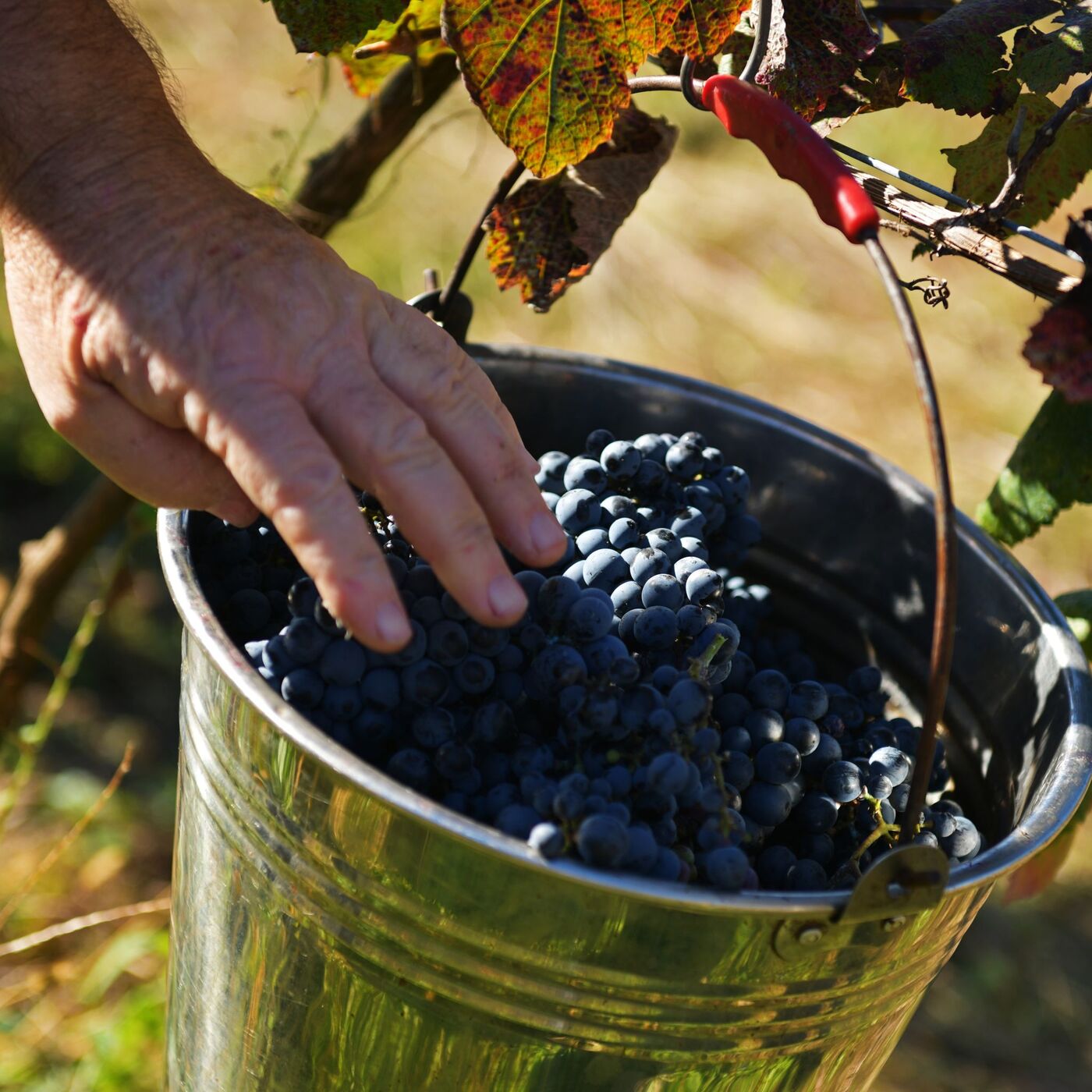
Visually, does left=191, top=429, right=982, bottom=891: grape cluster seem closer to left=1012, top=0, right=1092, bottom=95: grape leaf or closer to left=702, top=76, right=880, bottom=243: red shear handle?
left=702, top=76, right=880, bottom=243: red shear handle

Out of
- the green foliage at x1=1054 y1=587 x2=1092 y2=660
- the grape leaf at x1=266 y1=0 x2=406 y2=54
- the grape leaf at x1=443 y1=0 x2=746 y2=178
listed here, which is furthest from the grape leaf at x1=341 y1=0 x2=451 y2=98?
the green foliage at x1=1054 y1=587 x2=1092 y2=660

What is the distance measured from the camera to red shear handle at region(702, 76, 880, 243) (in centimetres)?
73

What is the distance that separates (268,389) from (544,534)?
8.6 inches

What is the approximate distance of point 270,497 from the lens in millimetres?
702

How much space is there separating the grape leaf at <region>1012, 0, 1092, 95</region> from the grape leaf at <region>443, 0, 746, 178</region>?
25cm

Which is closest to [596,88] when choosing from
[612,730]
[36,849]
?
[612,730]

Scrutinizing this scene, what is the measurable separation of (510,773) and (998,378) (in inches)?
145

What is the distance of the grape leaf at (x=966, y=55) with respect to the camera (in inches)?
37.0

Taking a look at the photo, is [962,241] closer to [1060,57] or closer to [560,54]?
[1060,57]

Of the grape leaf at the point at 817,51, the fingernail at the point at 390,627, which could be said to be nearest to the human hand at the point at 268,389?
the fingernail at the point at 390,627

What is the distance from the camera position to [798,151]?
0.77 m

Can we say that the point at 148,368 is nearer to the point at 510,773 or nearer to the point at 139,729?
the point at 510,773

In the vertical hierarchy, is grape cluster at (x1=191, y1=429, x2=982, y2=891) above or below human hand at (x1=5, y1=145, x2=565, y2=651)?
below

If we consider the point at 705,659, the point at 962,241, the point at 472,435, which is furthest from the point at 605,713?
the point at 962,241
